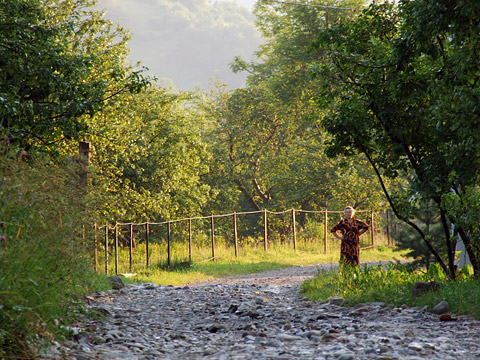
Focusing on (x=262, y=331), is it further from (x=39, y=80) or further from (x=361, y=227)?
(x=39, y=80)

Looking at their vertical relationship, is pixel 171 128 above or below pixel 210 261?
above

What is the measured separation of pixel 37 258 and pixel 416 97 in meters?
5.97

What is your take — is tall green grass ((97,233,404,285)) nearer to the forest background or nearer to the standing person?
the forest background

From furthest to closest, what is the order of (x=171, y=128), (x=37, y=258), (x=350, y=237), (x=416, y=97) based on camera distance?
(x=171, y=128), (x=350, y=237), (x=416, y=97), (x=37, y=258)

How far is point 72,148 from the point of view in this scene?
68.7 feet

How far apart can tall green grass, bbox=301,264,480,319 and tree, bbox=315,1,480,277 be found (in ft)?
2.02

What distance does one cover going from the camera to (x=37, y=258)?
5160mm

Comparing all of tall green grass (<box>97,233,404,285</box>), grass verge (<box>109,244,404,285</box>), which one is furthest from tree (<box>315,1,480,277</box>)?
tall green grass (<box>97,233,404,285</box>)

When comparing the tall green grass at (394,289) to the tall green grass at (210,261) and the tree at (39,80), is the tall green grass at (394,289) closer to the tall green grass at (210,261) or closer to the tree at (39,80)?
the tall green grass at (210,261)

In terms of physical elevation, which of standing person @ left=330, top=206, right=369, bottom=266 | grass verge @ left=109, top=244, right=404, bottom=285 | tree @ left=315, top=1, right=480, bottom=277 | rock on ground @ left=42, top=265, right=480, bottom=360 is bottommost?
grass verge @ left=109, top=244, right=404, bottom=285

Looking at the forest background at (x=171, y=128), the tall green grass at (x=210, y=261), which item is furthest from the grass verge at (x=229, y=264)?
the forest background at (x=171, y=128)

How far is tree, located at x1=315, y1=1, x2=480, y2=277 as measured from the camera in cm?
678

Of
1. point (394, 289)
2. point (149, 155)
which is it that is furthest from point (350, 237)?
point (149, 155)

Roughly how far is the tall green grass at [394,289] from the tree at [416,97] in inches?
24.3
